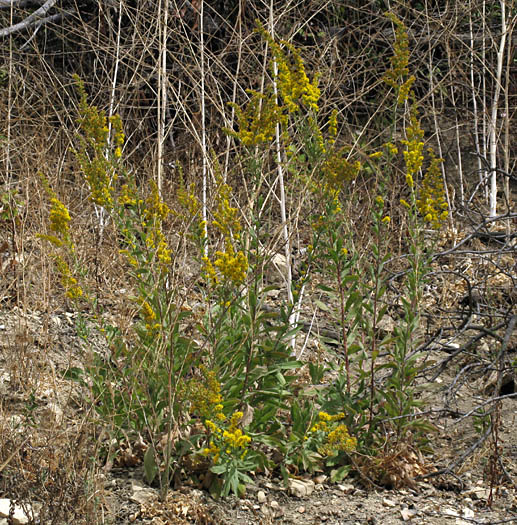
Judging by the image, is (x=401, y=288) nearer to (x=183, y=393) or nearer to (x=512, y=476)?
(x=512, y=476)

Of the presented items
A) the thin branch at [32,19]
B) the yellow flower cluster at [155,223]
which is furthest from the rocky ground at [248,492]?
the thin branch at [32,19]

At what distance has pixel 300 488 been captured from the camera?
3090 millimetres

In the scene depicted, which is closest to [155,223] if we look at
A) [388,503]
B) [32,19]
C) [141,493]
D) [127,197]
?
[127,197]

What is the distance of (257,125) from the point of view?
3.06 metres

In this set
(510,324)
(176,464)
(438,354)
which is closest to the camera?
(176,464)

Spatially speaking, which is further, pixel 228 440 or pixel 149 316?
pixel 149 316

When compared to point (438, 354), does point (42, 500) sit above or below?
below

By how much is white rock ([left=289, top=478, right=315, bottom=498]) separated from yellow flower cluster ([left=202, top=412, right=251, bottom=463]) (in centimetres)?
30

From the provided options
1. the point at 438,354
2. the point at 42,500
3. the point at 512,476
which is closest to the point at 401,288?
the point at 438,354

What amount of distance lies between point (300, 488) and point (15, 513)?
1.18 meters

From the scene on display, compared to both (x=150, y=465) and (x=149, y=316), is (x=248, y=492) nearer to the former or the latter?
(x=150, y=465)

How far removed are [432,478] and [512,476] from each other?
372mm

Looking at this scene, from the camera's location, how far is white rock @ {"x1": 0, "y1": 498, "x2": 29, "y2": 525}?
8.73 feet

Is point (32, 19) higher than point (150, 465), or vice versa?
point (32, 19)
